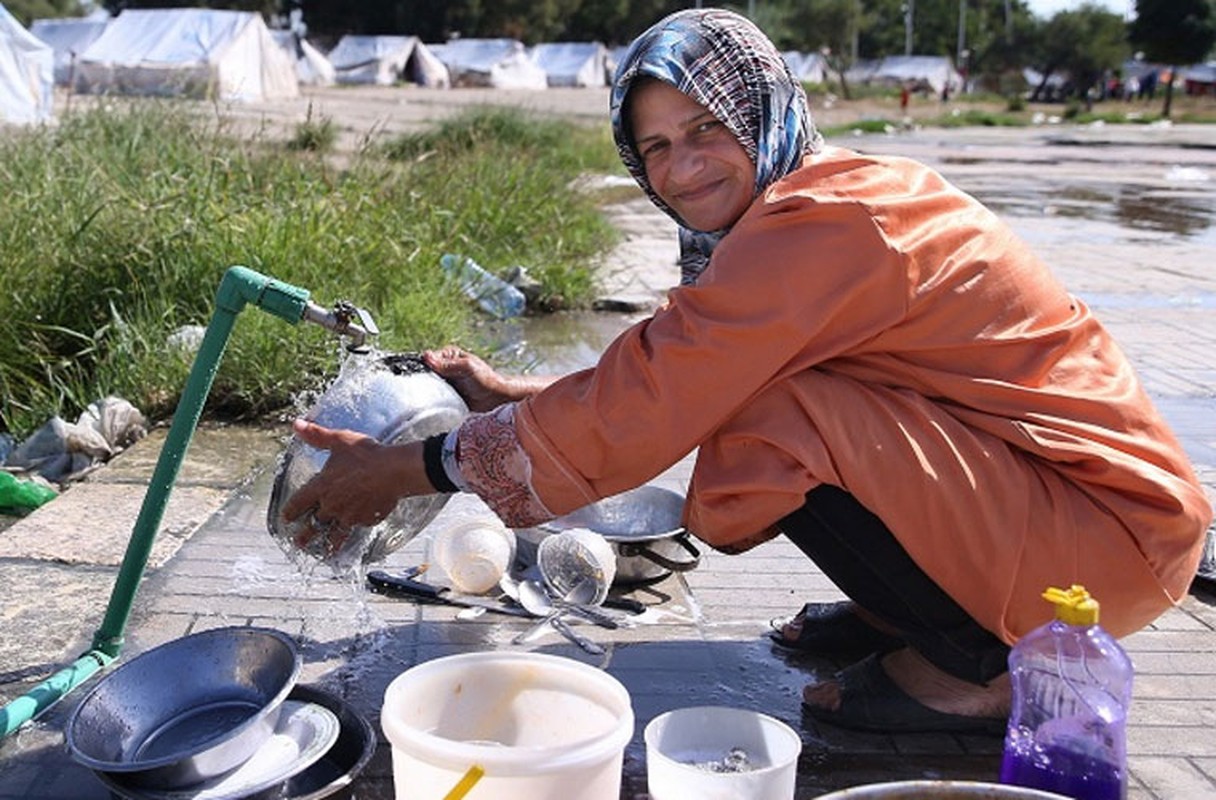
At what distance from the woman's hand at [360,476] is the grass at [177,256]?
252cm

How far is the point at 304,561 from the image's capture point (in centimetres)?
298

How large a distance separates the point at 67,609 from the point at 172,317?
2428mm

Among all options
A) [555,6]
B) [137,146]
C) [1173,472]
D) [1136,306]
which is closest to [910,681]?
[1173,472]

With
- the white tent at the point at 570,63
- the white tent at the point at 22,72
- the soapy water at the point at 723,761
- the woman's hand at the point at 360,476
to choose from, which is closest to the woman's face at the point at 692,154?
the woman's hand at the point at 360,476

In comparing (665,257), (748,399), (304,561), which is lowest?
(665,257)

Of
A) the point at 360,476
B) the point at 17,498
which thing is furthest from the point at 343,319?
the point at 17,498

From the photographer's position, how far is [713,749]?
2.36 metres

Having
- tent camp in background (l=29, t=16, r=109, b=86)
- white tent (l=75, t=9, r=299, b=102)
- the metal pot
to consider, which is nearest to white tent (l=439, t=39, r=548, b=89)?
white tent (l=75, t=9, r=299, b=102)

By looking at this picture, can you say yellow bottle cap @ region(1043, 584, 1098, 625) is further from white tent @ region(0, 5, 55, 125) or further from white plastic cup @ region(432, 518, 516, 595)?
white tent @ region(0, 5, 55, 125)

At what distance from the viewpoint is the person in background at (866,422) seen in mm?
2359

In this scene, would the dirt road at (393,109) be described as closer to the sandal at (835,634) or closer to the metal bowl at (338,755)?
the sandal at (835,634)

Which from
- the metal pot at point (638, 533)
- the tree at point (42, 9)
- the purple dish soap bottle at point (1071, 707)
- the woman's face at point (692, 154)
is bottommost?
the metal pot at point (638, 533)

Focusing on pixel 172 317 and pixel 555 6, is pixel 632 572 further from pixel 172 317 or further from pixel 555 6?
pixel 555 6

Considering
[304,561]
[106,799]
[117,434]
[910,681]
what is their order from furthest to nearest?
[117,434], [304,561], [910,681], [106,799]
